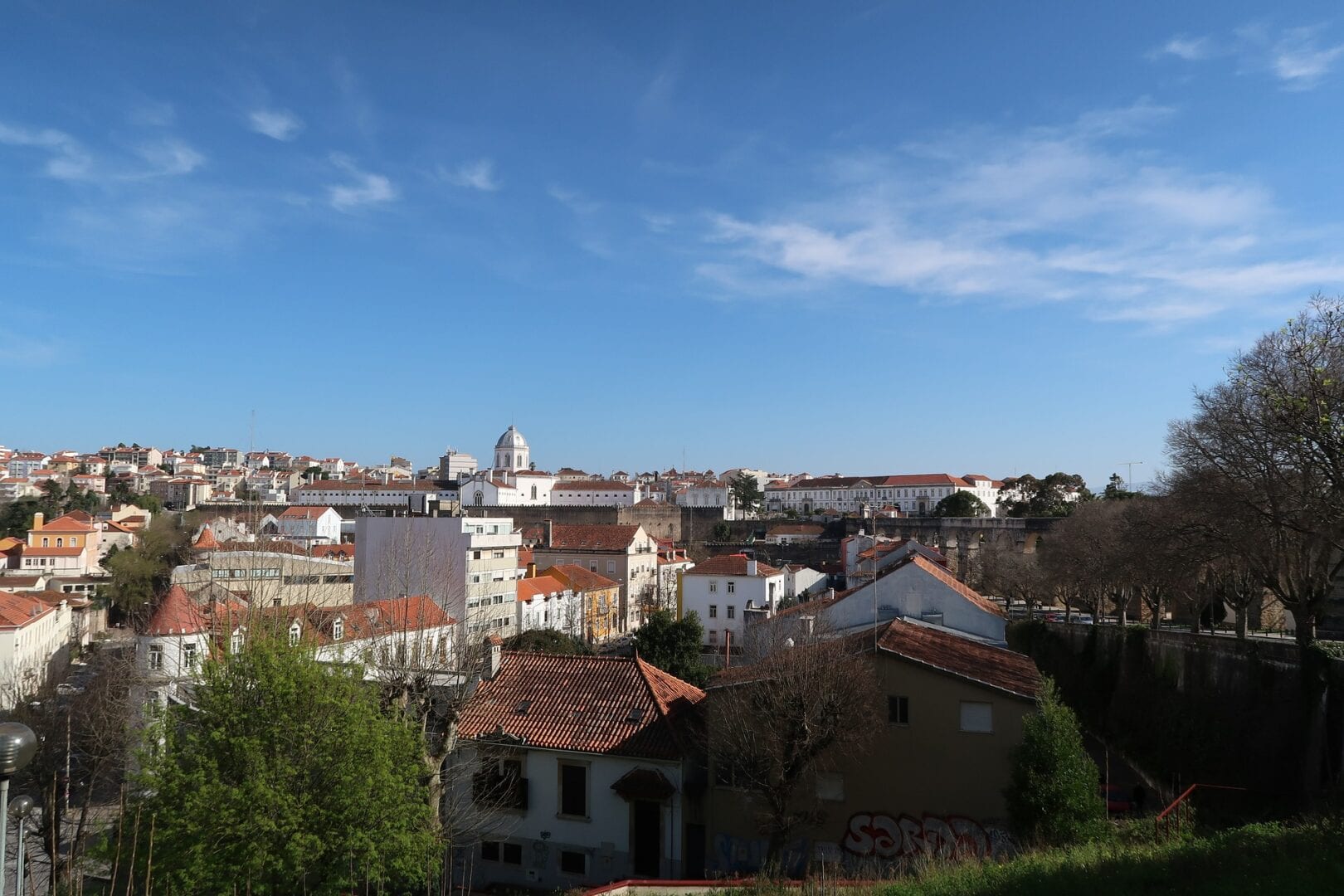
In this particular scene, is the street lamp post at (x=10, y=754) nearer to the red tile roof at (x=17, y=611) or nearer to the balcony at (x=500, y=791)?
the balcony at (x=500, y=791)

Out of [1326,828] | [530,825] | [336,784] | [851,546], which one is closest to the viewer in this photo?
[1326,828]

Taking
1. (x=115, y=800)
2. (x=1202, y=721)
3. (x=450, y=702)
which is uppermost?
(x=450, y=702)

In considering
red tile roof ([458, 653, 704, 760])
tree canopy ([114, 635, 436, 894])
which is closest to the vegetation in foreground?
tree canopy ([114, 635, 436, 894])

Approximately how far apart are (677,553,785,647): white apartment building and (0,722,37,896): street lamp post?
38852 mm

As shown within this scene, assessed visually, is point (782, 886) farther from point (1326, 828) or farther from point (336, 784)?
point (1326, 828)

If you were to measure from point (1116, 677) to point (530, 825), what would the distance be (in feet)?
55.7

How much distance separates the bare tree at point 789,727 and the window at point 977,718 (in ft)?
4.65

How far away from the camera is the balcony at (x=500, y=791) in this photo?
50.2 ft

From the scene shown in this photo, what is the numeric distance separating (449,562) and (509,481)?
75550 mm

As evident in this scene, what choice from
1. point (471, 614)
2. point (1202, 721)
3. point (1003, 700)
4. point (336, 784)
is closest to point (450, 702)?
point (336, 784)

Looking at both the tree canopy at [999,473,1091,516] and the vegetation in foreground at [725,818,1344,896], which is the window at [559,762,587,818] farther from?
the tree canopy at [999,473,1091,516]

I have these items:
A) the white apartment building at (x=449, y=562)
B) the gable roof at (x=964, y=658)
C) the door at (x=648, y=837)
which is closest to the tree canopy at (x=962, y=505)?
the white apartment building at (x=449, y=562)

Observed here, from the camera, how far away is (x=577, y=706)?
16.4 m

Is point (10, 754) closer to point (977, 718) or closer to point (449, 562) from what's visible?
point (977, 718)
